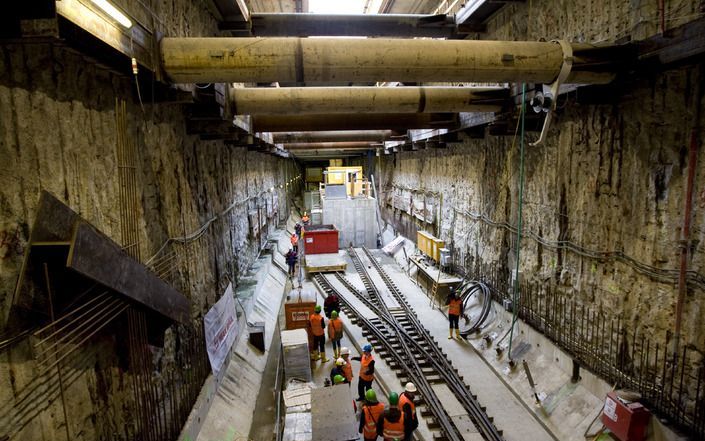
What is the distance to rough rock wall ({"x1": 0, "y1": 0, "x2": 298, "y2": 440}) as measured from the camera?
110 inches

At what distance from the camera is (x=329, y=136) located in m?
13.9

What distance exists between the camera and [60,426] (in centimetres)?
315

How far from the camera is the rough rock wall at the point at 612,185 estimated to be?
4.81 m

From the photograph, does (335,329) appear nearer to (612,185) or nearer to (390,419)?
(390,419)

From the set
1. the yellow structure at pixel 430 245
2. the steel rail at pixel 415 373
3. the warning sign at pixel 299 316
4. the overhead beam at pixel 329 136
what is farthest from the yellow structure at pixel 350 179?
the warning sign at pixel 299 316

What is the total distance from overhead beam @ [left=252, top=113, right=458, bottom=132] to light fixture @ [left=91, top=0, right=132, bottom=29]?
18.2 ft

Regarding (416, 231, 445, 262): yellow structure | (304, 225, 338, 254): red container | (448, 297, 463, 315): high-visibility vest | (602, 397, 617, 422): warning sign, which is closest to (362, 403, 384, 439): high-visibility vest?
(602, 397, 617, 422): warning sign

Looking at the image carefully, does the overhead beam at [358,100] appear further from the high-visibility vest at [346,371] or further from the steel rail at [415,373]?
the steel rail at [415,373]

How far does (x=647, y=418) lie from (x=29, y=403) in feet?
23.3

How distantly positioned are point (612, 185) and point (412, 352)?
595cm

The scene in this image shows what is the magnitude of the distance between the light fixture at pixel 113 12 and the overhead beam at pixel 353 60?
783mm

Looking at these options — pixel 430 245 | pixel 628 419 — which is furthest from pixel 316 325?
pixel 430 245

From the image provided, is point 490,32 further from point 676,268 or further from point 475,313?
point 475,313

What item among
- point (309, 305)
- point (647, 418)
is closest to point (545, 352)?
point (647, 418)
